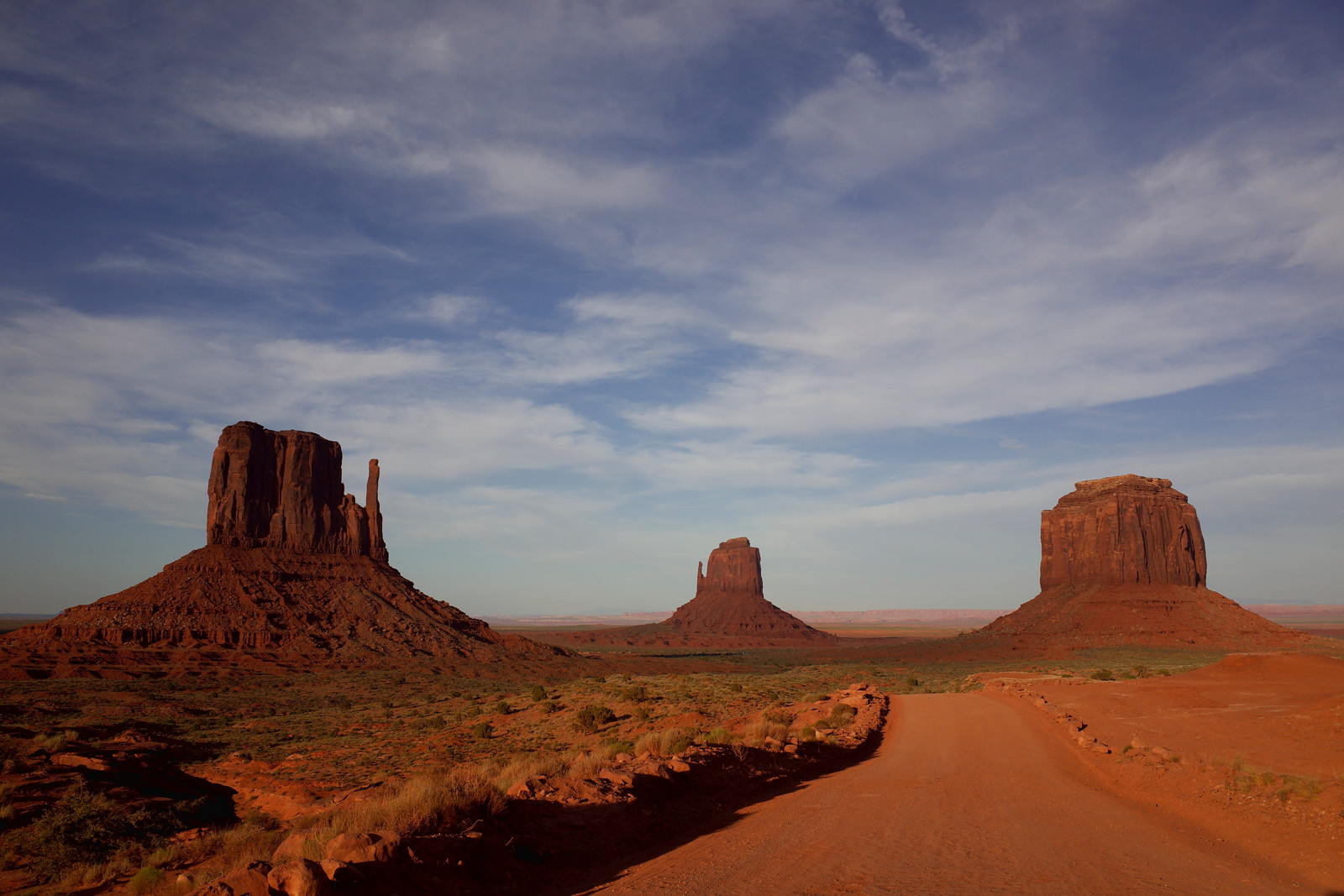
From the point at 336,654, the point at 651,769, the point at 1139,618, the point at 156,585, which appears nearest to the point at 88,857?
the point at 651,769

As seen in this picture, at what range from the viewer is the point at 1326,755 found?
1442cm

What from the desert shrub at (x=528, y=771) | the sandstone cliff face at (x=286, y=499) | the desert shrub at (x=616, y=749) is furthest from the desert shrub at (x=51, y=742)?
the sandstone cliff face at (x=286, y=499)

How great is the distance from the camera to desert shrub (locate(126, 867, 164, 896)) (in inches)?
373

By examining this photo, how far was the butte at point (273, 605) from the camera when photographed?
183 ft

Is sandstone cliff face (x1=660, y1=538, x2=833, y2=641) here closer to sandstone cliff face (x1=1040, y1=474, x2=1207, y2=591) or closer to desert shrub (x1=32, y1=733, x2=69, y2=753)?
sandstone cliff face (x1=1040, y1=474, x2=1207, y2=591)

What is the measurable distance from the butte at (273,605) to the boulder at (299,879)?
2143 inches

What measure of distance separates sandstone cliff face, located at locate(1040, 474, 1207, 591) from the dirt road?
4233 inches

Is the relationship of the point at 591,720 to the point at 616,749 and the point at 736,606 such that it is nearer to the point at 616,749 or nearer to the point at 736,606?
the point at 616,749

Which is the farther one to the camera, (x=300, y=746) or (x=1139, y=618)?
(x=1139, y=618)

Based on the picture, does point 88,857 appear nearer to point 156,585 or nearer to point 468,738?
point 468,738

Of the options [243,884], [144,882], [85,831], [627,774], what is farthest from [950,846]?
[85,831]

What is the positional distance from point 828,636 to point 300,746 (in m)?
137

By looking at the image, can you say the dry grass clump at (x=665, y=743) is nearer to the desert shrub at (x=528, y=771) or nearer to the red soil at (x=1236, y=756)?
the desert shrub at (x=528, y=771)

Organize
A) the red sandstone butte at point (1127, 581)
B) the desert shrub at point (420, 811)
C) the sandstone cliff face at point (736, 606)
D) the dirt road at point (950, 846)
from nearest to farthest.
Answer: the dirt road at point (950, 846) < the desert shrub at point (420, 811) < the red sandstone butte at point (1127, 581) < the sandstone cliff face at point (736, 606)
